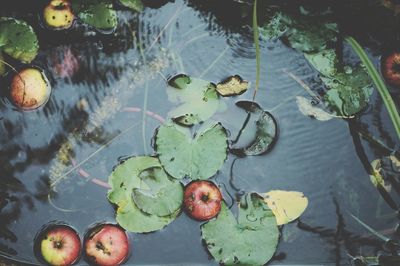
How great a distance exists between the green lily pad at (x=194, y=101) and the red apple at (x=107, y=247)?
0.50 metres

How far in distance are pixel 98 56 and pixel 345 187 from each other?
116cm

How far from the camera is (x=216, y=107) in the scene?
1717 millimetres

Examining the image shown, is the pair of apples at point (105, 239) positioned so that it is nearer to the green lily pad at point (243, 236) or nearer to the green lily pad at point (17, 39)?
the green lily pad at point (243, 236)

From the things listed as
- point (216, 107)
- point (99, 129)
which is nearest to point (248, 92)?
point (216, 107)

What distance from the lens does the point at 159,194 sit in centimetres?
161

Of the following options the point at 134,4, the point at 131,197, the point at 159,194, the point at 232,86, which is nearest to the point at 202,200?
the point at 159,194

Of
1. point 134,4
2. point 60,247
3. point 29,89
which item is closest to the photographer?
point 60,247

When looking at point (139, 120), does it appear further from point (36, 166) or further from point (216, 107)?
point (36, 166)

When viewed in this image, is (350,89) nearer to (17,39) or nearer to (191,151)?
(191,151)

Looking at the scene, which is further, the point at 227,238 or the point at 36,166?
the point at 36,166

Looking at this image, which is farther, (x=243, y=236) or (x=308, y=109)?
(x=308, y=109)

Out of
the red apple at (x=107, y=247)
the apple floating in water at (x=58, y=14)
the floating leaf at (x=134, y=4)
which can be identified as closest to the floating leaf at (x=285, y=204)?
the red apple at (x=107, y=247)

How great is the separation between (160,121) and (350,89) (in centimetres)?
78

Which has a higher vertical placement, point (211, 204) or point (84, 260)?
point (211, 204)
